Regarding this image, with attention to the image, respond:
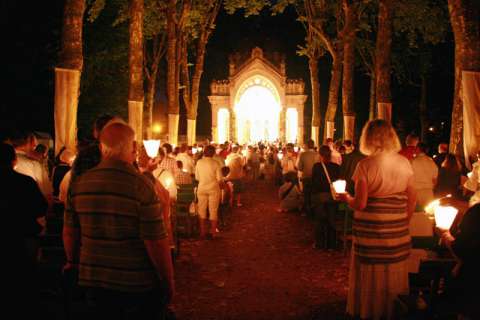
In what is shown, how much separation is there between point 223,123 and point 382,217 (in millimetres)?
38563

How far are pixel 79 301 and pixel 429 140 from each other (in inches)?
1432

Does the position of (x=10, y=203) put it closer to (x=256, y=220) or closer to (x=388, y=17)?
(x=256, y=220)

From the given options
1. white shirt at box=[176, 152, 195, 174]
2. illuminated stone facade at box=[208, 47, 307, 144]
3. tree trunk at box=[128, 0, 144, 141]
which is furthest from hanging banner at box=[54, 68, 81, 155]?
illuminated stone facade at box=[208, 47, 307, 144]

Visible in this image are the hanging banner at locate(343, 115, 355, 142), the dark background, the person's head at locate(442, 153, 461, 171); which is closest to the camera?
the person's head at locate(442, 153, 461, 171)

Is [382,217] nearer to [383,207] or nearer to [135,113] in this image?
[383,207]

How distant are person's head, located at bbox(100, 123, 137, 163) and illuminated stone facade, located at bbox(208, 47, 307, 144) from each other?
3753 cm

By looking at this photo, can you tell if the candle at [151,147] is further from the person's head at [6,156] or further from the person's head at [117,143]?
the person's head at [117,143]

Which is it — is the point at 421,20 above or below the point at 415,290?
above

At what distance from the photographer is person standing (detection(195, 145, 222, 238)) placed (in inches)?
433

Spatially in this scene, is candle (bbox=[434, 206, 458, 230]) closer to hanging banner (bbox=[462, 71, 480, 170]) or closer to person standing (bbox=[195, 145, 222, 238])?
hanging banner (bbox=[462, 71, 480, 170])

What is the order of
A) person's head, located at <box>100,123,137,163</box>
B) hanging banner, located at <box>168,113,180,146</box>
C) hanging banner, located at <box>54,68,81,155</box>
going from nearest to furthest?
person's head, located at <box>100,123,137,163</box> < hanging banner, located at <box>54,68,81,155</box> < hanging banner, located at <box>168,113,180,146</box>

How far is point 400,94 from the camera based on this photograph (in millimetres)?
41750

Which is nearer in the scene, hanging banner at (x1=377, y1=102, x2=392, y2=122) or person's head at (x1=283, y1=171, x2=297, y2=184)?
hanging banner at (x1=377, y1=102, x2=392, y2=122)

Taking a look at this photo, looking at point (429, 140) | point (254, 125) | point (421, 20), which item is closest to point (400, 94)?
point (429, 140)
